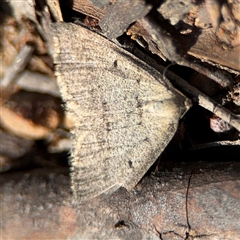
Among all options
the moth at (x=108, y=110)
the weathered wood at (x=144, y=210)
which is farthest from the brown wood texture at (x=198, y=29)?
the weathered wood at (x=144, y=210)

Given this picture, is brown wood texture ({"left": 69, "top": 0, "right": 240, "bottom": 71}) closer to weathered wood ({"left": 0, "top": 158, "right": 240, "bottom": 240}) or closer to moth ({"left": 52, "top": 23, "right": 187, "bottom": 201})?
moth ({"left": 52, "top": 23, "right": 187, "bottom": 201})

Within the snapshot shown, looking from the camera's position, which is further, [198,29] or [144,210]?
[144,210]

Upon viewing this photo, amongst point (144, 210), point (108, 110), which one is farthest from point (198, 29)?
point (144, 210)

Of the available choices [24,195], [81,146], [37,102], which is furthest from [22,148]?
[81,146]

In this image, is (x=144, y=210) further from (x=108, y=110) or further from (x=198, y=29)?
(x=198, y=29)

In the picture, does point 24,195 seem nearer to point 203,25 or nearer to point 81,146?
point 81,146

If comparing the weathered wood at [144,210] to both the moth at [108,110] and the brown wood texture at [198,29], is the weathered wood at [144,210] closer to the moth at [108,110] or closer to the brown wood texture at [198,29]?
the moth at [108,110]
